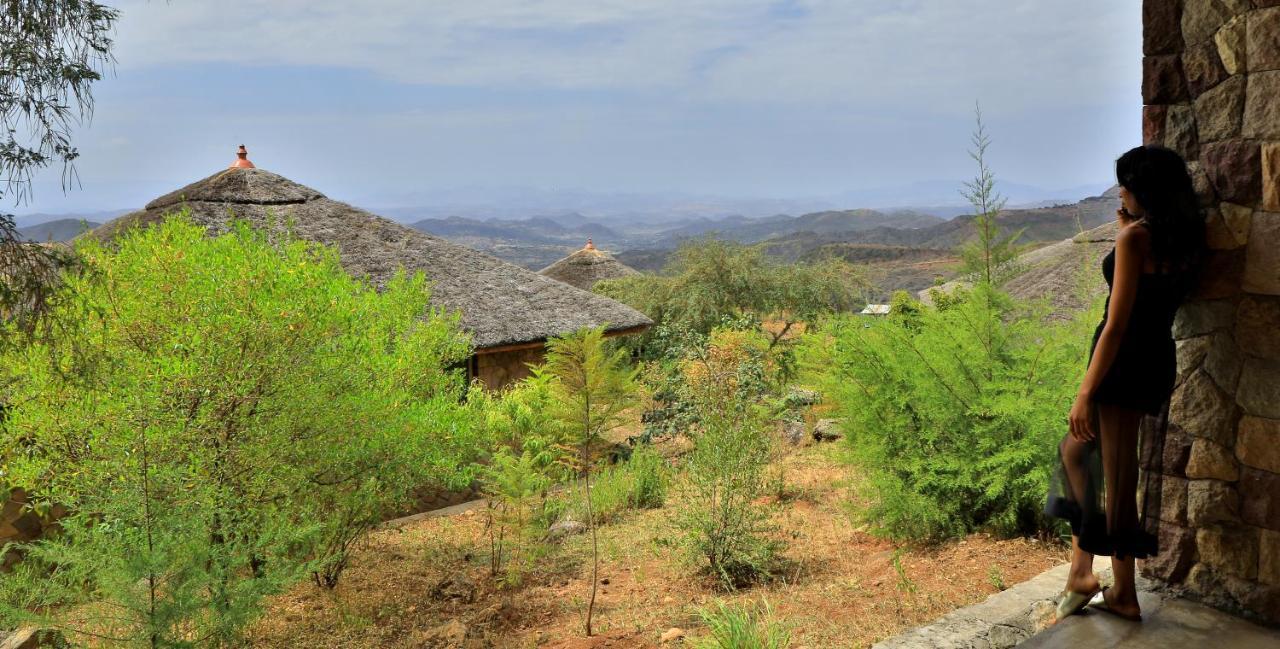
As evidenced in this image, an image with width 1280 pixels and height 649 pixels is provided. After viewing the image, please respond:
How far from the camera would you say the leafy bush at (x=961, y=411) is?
198 inches

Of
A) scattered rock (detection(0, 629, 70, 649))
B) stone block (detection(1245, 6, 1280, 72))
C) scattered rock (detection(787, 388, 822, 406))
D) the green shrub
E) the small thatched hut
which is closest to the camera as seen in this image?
stone block (detection(1245, 6, 1280, 72))

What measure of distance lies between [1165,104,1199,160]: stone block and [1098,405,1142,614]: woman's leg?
3.50 ft

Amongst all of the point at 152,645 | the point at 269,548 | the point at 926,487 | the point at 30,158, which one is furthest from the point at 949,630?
the point at 30,158

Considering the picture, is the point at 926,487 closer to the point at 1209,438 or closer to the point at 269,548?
the point at 1209,438

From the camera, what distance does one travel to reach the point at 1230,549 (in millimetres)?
3178

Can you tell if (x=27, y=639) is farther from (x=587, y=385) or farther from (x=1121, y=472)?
(x=1121, y=472)

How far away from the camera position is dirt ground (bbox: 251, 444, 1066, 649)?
4.49 meters

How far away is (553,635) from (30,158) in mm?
3940

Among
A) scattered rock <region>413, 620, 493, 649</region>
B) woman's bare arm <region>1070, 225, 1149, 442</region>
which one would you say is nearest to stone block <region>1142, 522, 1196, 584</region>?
woman's bare arm <region>1070, 225, 1149, 442</region>

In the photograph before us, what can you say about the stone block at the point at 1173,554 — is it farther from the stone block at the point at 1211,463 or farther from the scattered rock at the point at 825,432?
the scattered rock at the point at 825,432

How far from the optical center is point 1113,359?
2975 mm

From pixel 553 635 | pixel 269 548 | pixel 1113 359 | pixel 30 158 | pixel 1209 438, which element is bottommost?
pixel 553 635

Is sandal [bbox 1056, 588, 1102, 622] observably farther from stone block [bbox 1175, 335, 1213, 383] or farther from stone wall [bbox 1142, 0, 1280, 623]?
stone block [bbox 1175, 335, 1213, 383]

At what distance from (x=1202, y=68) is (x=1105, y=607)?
2.13 m
